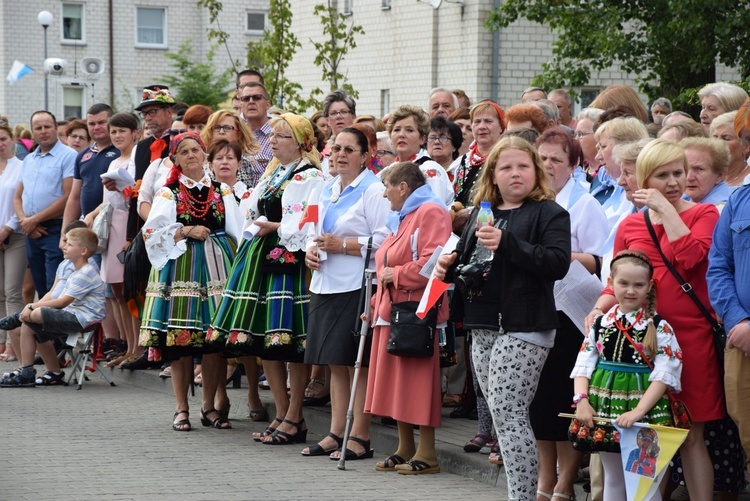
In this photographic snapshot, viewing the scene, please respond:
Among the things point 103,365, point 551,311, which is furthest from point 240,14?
point 551,311

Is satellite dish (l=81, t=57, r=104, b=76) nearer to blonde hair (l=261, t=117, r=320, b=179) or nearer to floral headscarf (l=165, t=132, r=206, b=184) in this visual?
floral headscarf (l=165, t=132, r=206, b=184)

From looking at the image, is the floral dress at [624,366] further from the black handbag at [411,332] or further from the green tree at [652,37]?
the green tree at [652,37]

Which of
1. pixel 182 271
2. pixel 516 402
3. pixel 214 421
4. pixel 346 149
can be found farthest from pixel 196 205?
pixel 516 402

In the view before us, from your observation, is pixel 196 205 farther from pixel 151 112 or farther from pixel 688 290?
pixel 688 290

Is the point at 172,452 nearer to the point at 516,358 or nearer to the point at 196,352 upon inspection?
the point at 196,352

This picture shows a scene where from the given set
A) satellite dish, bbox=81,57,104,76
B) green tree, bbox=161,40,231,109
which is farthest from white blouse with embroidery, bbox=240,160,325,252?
green tree, bbox=161,40,231,109

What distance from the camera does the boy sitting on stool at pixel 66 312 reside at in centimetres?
1188

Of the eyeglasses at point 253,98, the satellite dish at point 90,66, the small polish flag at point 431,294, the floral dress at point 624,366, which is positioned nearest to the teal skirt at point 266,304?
the small polish flag at point 431,294

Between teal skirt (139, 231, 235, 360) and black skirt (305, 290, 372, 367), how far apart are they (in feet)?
3.99

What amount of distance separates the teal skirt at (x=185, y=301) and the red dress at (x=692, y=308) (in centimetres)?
421

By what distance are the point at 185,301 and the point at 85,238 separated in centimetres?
302

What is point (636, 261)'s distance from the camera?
20.0ft

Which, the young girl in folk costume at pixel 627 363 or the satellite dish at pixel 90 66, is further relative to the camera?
the satellite dish at pixel 90 66

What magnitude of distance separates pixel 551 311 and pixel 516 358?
0.31 meters
